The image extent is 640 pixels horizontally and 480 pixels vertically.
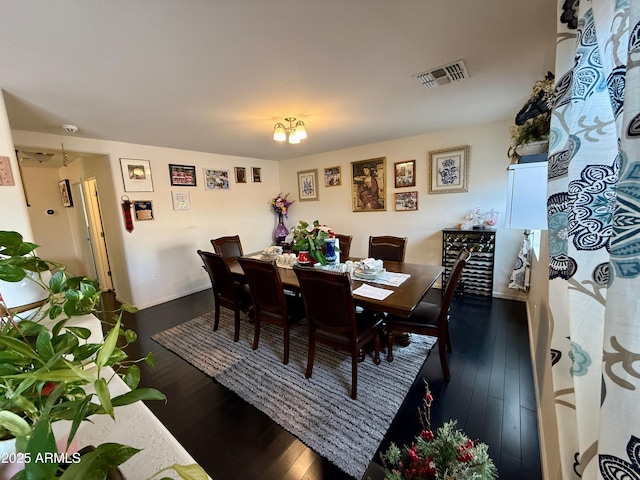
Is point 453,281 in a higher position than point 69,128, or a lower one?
lower

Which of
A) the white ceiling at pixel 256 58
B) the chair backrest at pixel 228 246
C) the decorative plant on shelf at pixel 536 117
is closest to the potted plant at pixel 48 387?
the white ceiling at pixel 256 58

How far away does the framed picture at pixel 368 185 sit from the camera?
4.05 meters

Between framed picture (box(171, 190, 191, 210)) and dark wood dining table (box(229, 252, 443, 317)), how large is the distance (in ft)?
6.50

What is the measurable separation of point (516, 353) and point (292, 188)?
432cm

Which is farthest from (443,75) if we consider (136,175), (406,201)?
(136,175)

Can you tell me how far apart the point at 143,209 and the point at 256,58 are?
2.93m

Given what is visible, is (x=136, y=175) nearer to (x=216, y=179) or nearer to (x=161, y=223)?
(x=161, y=223)

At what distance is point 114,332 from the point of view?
0.40 meters

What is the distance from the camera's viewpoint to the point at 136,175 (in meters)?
3.42

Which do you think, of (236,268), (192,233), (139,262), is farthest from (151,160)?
(236,268)

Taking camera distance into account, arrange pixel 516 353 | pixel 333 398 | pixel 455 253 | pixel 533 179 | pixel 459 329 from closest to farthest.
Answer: pixel 533 179
pixel 333 398
pixel 516 353
pixel 459 329
pixel 455 253

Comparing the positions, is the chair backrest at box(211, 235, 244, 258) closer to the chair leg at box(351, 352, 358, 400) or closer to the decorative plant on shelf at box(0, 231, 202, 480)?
the chair leg at box(351, 352, 358, 400)

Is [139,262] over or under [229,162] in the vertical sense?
under

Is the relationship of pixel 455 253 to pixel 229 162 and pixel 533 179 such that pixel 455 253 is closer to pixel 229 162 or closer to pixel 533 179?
pixel 533 179
